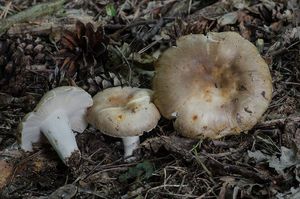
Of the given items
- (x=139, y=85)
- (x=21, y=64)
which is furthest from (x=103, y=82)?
(x=21, y=64)

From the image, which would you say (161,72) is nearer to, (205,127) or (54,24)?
(205,127)

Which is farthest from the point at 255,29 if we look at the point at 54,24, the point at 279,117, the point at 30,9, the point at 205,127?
the point at 30,9

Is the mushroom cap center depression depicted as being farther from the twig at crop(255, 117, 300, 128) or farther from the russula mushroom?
the twig at crop(255, 117, 300, 128)

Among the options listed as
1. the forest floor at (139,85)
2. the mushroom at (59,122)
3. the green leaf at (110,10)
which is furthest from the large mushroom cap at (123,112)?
the green leaf at (110,10)

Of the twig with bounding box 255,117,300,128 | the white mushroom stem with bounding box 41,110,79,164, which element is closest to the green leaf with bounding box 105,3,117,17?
the white mushroom stem with bounding box 41,110,79,164

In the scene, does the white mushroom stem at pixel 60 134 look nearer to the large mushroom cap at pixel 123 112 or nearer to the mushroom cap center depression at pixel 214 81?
the large mushroom cap at pixel 123 112

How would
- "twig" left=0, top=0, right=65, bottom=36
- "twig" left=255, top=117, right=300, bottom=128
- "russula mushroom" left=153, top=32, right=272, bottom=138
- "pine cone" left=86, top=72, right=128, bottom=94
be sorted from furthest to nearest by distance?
"twig" left=0, top=0, right=65, bottom=36 < "pine cone" left=86, top=72, right=128, bottom=94 < "twig" left=255, top=117, right=300, bottom=128 < "russula mushroom" left=153, top=32, right=272, bottom=138

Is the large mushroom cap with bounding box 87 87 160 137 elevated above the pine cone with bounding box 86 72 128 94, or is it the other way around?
the large mushroom cap with bounding box 87 87 160 137
